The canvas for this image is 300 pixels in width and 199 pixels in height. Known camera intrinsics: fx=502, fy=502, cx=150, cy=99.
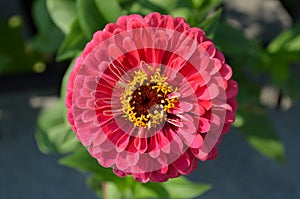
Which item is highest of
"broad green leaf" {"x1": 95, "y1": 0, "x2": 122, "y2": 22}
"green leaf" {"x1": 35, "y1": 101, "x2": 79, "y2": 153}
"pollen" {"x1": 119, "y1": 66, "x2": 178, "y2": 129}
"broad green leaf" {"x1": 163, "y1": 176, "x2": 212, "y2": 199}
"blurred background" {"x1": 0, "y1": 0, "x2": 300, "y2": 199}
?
"broad green leaf" {"x1": 95, "y1": 0, "x2": 122, "y2": 22}

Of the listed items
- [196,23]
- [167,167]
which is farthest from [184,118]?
[196,23]

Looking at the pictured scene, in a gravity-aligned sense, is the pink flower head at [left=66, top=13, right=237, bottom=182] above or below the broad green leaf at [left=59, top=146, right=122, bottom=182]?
above

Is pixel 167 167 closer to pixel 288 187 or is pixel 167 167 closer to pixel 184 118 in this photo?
pixel 184 118

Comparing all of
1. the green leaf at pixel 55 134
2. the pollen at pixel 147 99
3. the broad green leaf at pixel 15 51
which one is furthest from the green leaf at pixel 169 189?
the broad green leaf at pixel 15 51

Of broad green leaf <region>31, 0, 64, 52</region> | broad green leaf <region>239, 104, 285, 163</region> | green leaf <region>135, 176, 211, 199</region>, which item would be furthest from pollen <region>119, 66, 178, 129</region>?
broad green leaf <region>239, 104, 285, 163</region>

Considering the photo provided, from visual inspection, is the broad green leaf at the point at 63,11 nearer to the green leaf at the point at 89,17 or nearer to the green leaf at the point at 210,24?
the green leaf at the point at 89,17

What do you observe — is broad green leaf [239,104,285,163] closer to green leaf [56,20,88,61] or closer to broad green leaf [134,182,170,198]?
broad green leaf [134,182,170,198]
